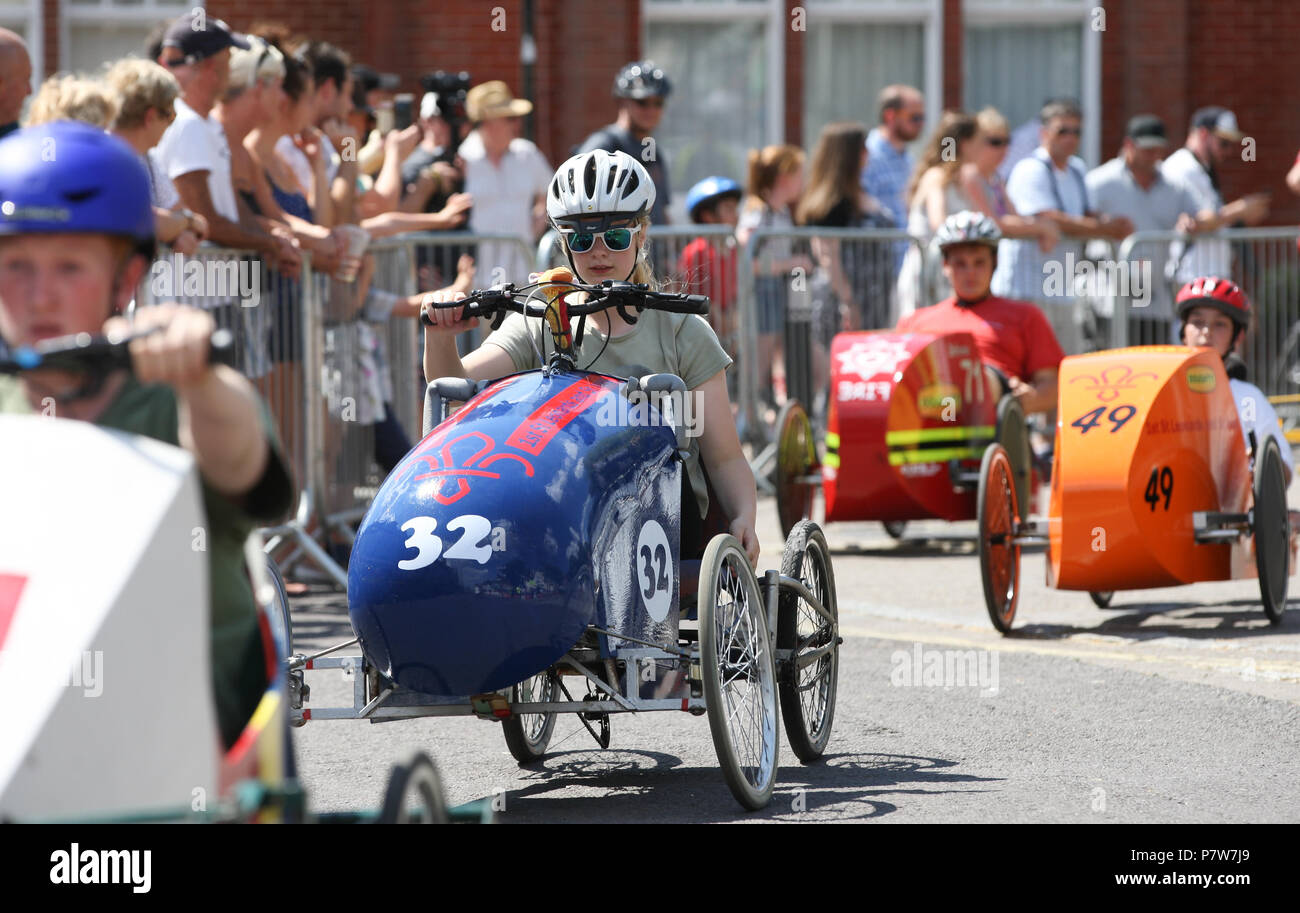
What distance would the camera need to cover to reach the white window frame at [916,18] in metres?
18.7

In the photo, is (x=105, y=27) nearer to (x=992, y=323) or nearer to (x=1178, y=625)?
(x=992, y=323)

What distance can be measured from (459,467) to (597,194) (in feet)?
4.28

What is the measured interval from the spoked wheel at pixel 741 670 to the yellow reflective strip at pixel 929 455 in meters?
4.78

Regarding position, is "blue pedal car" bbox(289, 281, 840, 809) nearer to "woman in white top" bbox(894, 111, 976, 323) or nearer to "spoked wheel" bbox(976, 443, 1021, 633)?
"spoked wheel" bbox(976, 443, 1021, 633)

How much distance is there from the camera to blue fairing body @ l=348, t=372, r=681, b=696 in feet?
17.4

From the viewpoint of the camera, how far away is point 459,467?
5469mm

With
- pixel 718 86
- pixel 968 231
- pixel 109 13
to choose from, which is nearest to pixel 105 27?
pixel 109 13

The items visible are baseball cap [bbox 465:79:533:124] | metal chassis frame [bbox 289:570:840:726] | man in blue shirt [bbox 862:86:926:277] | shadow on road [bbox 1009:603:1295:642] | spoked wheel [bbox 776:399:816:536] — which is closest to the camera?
metal chassis frame [bbox 289:570:840:726]

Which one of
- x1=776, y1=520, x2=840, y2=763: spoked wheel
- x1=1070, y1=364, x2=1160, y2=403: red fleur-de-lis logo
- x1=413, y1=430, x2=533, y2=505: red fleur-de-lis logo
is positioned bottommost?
x1=776, y1=520, x2=840, y2=763: spoked wheel

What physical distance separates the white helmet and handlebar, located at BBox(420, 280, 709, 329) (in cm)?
30

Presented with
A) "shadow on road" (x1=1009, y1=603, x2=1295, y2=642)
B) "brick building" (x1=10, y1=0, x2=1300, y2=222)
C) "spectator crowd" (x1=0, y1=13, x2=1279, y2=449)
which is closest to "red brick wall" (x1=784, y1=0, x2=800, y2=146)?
"brick building" (x1=10, y1=0, x2=1300, y2=222)

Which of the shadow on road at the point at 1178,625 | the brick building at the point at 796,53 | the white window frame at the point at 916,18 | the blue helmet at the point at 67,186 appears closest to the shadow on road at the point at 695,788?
the shadow on road at the point at 1178,625

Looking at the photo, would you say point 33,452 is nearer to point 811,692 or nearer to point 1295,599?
point 811,692
